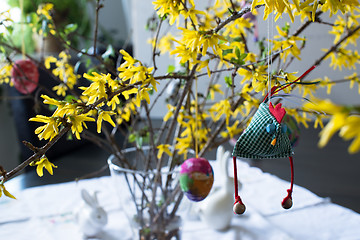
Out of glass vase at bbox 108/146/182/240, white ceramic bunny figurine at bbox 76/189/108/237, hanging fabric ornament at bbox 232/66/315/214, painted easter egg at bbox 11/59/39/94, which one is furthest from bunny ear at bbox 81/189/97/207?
hanging fabric ornament at bbox 232/66/315/214

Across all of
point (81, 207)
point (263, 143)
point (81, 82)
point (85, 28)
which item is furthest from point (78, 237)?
point (85, 28)

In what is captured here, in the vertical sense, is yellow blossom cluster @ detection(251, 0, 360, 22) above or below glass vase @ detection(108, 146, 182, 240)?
above

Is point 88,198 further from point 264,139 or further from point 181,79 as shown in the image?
point 264,139

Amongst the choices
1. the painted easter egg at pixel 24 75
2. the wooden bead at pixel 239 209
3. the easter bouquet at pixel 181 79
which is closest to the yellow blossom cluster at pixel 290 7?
the easter bouquet at pixel 181 79

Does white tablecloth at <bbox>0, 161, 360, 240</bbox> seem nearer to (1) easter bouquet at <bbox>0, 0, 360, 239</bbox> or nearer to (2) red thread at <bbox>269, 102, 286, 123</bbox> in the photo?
(1) easter bouquet at <bbox>0, 0, 360, 239</bbox>

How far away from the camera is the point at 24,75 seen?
596 mm

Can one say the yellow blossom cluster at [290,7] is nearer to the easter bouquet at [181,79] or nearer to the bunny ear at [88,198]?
the easter bouquet at [181,79]

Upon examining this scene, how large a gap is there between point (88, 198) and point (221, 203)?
0.27 meters

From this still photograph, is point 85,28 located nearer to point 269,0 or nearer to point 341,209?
point 341,209

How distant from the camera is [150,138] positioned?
583 mm

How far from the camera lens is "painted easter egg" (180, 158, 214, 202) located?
44 centimetres

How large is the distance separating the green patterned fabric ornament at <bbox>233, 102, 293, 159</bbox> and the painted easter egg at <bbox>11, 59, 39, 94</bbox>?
17.4 inches

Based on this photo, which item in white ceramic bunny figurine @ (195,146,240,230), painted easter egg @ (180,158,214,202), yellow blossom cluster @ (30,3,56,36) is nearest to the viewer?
painted easter egg @ (180,158,214,202)

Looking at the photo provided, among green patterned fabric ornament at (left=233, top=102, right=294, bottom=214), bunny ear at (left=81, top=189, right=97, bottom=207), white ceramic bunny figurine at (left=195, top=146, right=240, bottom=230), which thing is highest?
green patterned fabric ornament at (left=233, top=102, right=294, bottom=214)
